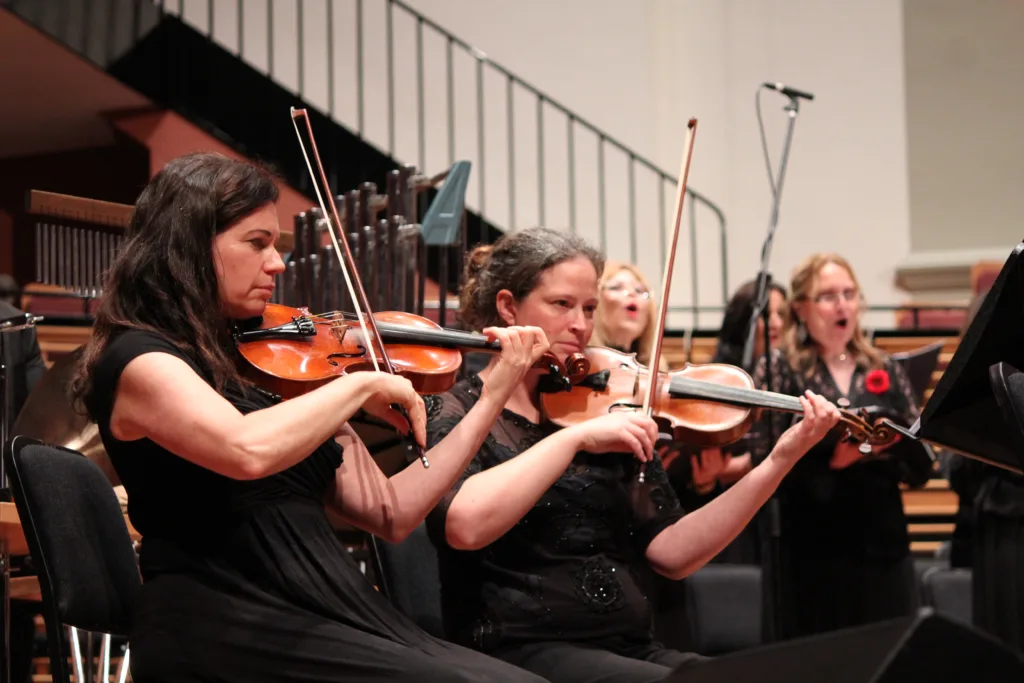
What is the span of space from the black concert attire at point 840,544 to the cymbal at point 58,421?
1663 millimetres

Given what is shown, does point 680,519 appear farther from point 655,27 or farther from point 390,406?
Answer: point 655,27

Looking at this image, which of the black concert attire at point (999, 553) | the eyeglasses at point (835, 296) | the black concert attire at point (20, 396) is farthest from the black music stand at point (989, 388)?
the eyeglasses at point (835, 296)

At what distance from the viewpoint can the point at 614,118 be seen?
7.57m

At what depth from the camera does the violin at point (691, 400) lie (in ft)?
7.41

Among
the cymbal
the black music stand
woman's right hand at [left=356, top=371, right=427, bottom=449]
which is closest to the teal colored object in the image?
the cymbal

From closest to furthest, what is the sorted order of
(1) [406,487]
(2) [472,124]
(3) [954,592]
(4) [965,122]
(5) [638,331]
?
(1) [406,487] → (5) [638,331] → (3) [954,592] → (2) [472,124] → (4) [965,122]

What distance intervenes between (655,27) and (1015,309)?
6.31 meters

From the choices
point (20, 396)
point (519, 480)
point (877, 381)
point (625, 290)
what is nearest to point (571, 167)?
point (625, 290)

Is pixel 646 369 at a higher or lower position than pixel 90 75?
lower

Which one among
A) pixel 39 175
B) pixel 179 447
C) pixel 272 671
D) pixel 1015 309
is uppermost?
pixel 39 175

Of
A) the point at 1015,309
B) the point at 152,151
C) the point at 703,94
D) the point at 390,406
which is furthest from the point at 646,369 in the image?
the point at 703,94

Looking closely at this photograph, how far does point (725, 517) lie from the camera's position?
2045 mm

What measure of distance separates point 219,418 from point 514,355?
1.84ft

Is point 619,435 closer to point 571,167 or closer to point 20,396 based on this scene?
point 20,396
